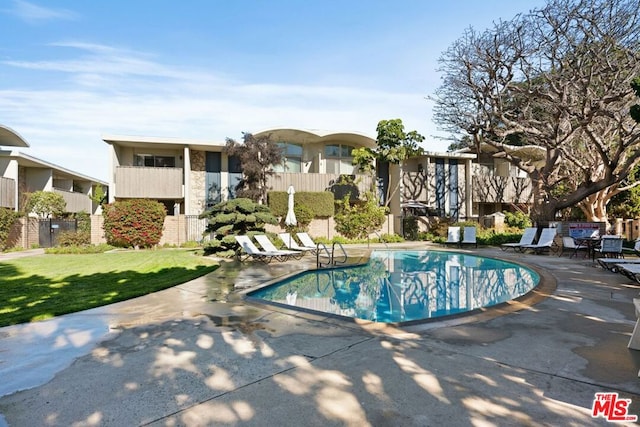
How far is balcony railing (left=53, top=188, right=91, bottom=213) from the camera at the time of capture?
89.8 feet

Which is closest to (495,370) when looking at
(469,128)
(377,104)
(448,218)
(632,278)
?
(632,278)

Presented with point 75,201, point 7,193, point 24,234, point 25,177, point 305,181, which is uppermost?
point 25,177

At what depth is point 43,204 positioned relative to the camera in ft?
67.7

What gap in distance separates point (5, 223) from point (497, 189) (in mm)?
29898

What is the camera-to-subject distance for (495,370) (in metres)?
3.76

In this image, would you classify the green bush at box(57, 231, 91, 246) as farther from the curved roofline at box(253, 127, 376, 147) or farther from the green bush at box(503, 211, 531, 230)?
the green bush at box(503, 211, 531, 230)

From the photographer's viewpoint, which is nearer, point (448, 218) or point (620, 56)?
point (620, 56)

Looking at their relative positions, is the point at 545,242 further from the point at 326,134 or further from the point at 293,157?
the point at 293,157

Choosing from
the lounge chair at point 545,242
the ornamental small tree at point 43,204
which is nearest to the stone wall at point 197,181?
the ornamental small tree at point 43,204

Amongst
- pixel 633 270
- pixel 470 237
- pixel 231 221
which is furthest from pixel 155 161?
pixel 633 270

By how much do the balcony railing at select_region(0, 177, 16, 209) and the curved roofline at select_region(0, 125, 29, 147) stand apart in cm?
312

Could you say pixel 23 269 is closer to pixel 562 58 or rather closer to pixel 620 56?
pixel 562 58

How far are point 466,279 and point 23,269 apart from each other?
13.2m
